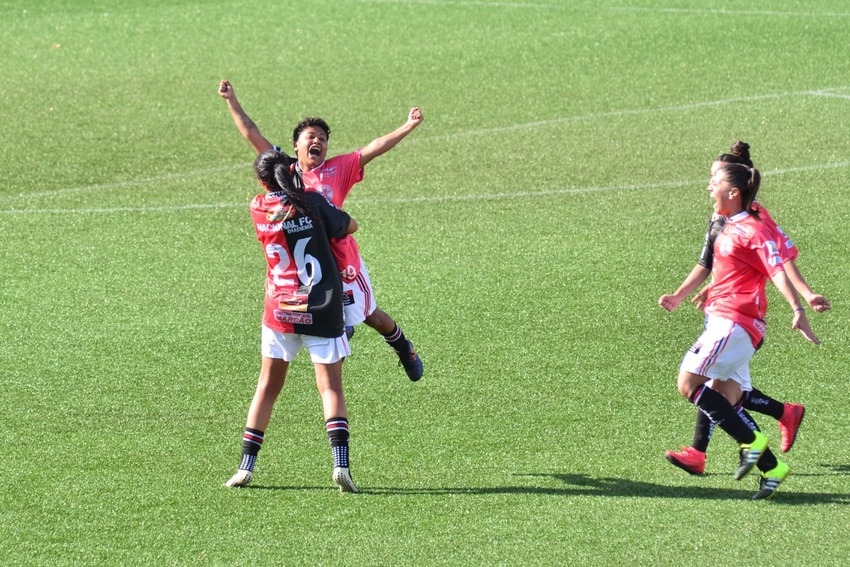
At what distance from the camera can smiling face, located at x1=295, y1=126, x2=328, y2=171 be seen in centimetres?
722

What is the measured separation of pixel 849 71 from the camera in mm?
16234

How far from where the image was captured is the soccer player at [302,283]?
20.5 ft

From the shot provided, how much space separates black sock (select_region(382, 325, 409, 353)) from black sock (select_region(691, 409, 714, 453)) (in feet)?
6.43

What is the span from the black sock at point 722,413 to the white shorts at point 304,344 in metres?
1.93

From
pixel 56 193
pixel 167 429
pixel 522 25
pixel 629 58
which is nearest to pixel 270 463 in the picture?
pixel 167 429

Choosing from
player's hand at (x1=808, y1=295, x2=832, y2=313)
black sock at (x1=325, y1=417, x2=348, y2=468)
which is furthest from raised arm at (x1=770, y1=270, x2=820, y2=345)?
black sock at (x1=325, y1=417, x2=348, y2=468)

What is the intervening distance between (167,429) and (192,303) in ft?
7.80

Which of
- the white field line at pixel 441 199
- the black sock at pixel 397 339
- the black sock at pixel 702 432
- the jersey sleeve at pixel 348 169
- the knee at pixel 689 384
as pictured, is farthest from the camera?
the white field line at pixel 441 199

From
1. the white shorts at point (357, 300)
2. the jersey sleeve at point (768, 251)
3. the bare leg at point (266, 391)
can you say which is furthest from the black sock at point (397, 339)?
the jersey sleeve at point (768, 251)

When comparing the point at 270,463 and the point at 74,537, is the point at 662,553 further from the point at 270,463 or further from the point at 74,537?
the point at 74,537

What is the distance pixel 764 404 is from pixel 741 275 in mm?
908

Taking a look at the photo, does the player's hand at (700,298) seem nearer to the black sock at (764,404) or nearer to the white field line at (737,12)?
the black sock at (764,404)

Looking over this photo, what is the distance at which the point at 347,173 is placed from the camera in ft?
24.5

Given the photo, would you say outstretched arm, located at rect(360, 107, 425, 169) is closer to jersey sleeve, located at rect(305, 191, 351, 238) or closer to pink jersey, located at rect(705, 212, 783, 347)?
jersey sleeve, located at rect(305, 191, 351, 238)
